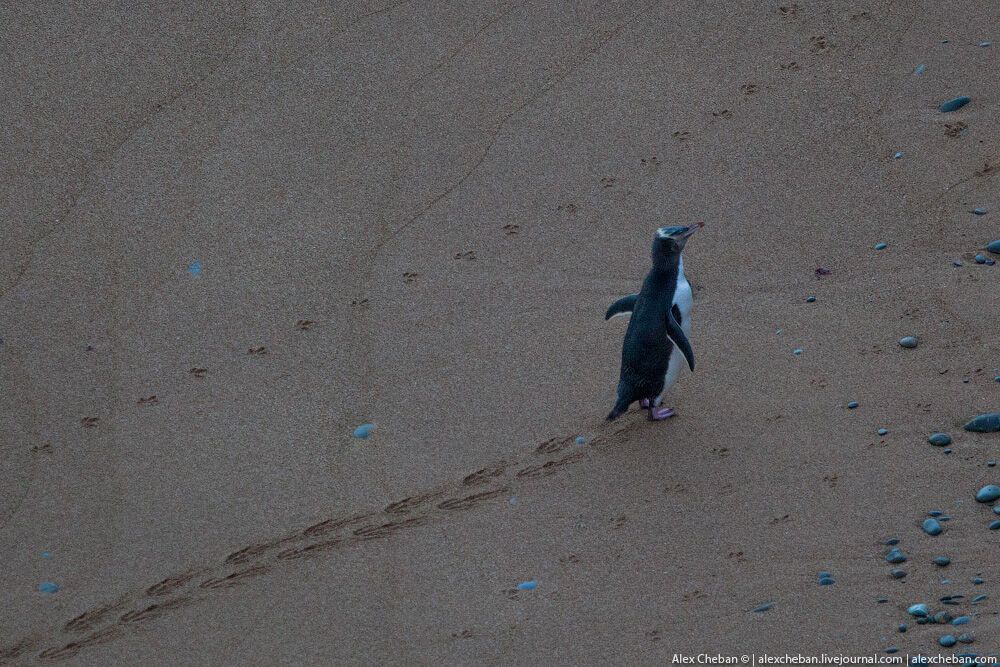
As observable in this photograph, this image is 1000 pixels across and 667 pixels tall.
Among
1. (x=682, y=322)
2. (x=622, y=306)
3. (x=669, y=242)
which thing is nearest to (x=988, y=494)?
(x=682, y=322)

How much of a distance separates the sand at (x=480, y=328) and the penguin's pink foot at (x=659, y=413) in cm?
7

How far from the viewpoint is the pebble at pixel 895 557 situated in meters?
3.79

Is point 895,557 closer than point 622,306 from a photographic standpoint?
Yes

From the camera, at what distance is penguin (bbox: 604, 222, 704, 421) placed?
4598 millimetres

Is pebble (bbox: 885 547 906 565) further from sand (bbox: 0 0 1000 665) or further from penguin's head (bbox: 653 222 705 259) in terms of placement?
penguin's head (bbox: 653 222 705 259)

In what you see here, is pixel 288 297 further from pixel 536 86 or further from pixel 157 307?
pixel 536 86

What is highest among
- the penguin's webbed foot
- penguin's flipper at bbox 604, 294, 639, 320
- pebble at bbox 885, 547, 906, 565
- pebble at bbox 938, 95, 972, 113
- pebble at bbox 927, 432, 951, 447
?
pebble at bbox 938, 95, 972, 113

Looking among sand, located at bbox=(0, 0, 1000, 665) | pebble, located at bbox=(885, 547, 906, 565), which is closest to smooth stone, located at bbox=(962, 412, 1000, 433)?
sand, located at bbox=(0, 0, 1000, 665)

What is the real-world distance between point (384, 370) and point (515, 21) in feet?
7.83

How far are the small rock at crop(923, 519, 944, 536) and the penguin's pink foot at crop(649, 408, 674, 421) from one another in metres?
1.06

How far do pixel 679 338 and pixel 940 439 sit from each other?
3.01 feet

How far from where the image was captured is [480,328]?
16.8 feet

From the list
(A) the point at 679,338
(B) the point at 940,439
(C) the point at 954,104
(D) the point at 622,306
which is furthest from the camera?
(C) the point at 954,104

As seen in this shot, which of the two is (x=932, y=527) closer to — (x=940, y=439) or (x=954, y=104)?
(x=940, y=439)
